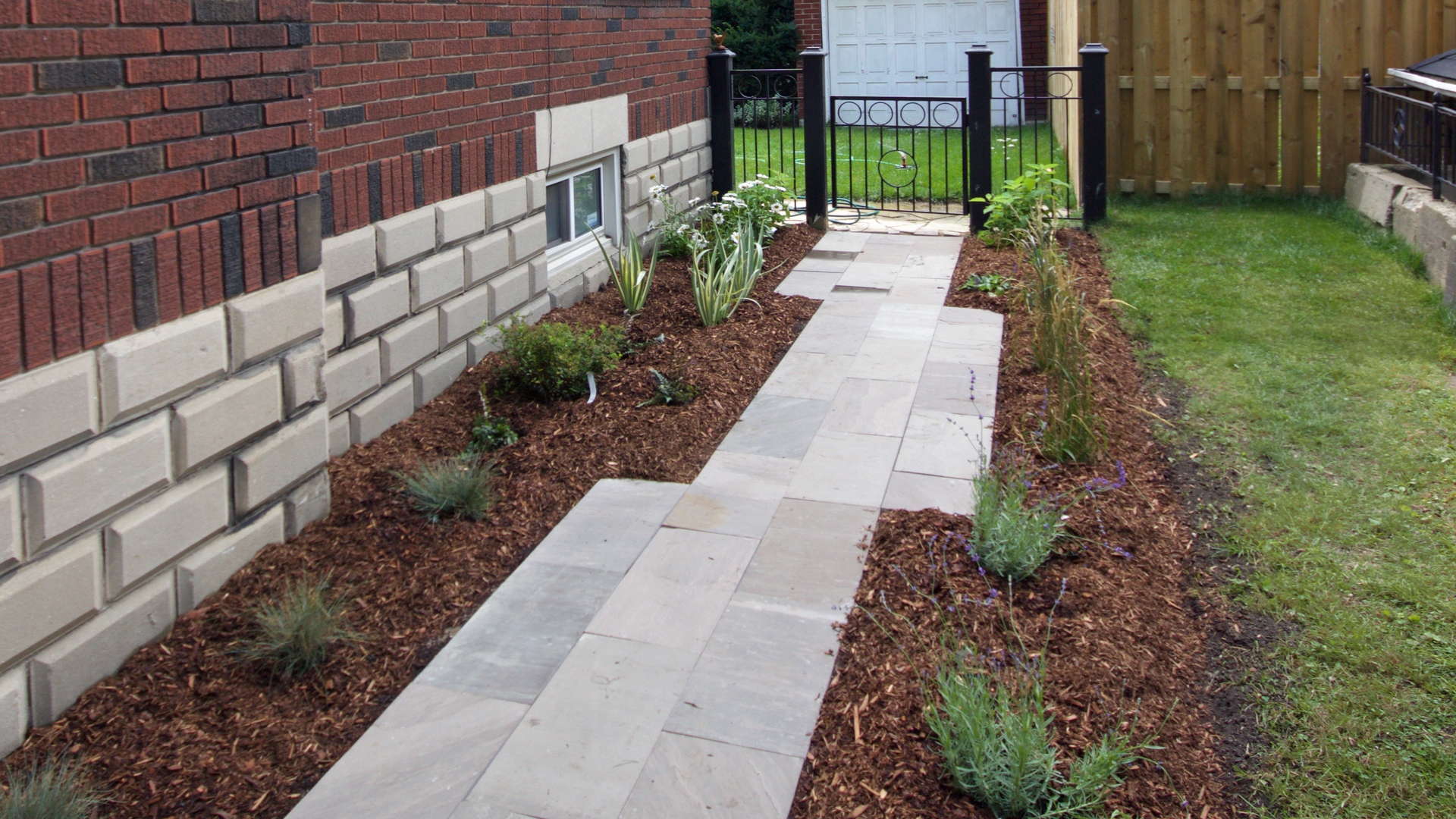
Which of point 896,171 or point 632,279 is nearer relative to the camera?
point 632,279

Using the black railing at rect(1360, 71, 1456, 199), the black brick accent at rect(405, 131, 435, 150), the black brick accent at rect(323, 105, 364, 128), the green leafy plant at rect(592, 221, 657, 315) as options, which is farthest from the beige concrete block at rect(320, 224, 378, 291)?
the black railing at rect(1360, 71, 1456, 199)

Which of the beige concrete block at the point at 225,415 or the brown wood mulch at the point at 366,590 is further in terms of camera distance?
the beige concrete block at the point at 225,415

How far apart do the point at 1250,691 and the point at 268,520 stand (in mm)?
3116

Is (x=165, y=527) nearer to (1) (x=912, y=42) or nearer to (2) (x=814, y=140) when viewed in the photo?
(2) (x=814, y=140)

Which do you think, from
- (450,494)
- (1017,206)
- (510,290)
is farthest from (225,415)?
(1017,206)

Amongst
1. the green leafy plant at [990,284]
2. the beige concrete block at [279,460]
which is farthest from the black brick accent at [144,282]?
the green leafy plant at [990,284]

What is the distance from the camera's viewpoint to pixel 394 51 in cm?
556

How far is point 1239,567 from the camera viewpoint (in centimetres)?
443

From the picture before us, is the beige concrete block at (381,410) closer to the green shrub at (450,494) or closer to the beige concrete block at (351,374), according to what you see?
the beige concrete block at (351,374)

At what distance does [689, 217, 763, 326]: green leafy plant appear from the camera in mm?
7323

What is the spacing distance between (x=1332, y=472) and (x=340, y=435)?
13.1 feet

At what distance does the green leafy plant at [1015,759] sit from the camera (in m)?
3.06

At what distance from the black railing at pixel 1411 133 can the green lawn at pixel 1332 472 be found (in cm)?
58

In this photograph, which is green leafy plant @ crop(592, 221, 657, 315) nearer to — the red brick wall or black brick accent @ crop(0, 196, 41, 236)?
the red brick wall
